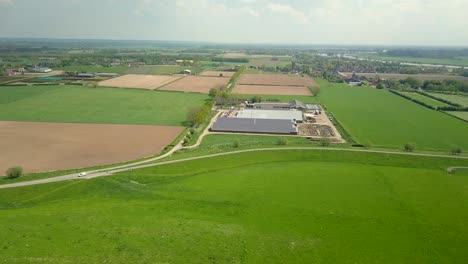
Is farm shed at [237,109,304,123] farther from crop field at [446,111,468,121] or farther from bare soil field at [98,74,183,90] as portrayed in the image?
bare soil field at [98,74,183,90]

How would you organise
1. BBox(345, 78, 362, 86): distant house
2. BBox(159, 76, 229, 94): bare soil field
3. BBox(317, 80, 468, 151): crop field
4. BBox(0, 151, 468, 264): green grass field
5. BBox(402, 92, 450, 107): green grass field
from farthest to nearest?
BBox(345, 78, 362, 86): distant house < BBox(159, 76, 229, 94): bare soil field < BBox(402, 92, 450, 107): green grass field < BBox(317, 80, 468, 151): crop field < BBox(0, 151, 468, 264): green grass field

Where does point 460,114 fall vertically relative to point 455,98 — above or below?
below

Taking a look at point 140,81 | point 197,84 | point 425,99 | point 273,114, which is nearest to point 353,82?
point 425,99

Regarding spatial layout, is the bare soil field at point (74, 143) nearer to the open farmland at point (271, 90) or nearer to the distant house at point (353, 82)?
the open farmland at point (271, 90)

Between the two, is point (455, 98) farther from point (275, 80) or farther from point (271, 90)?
point (275, 80)

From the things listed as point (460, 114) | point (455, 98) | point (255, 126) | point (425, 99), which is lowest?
point (255, 126)

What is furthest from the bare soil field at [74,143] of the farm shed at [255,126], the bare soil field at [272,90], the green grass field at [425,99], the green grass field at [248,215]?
the green grass field at [425,99]

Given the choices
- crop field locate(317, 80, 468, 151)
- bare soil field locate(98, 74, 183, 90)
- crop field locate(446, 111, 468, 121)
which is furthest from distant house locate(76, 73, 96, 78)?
crop field locate(446, 111, 468, 121)

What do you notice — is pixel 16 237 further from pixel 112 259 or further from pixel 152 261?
pixel 152 261
